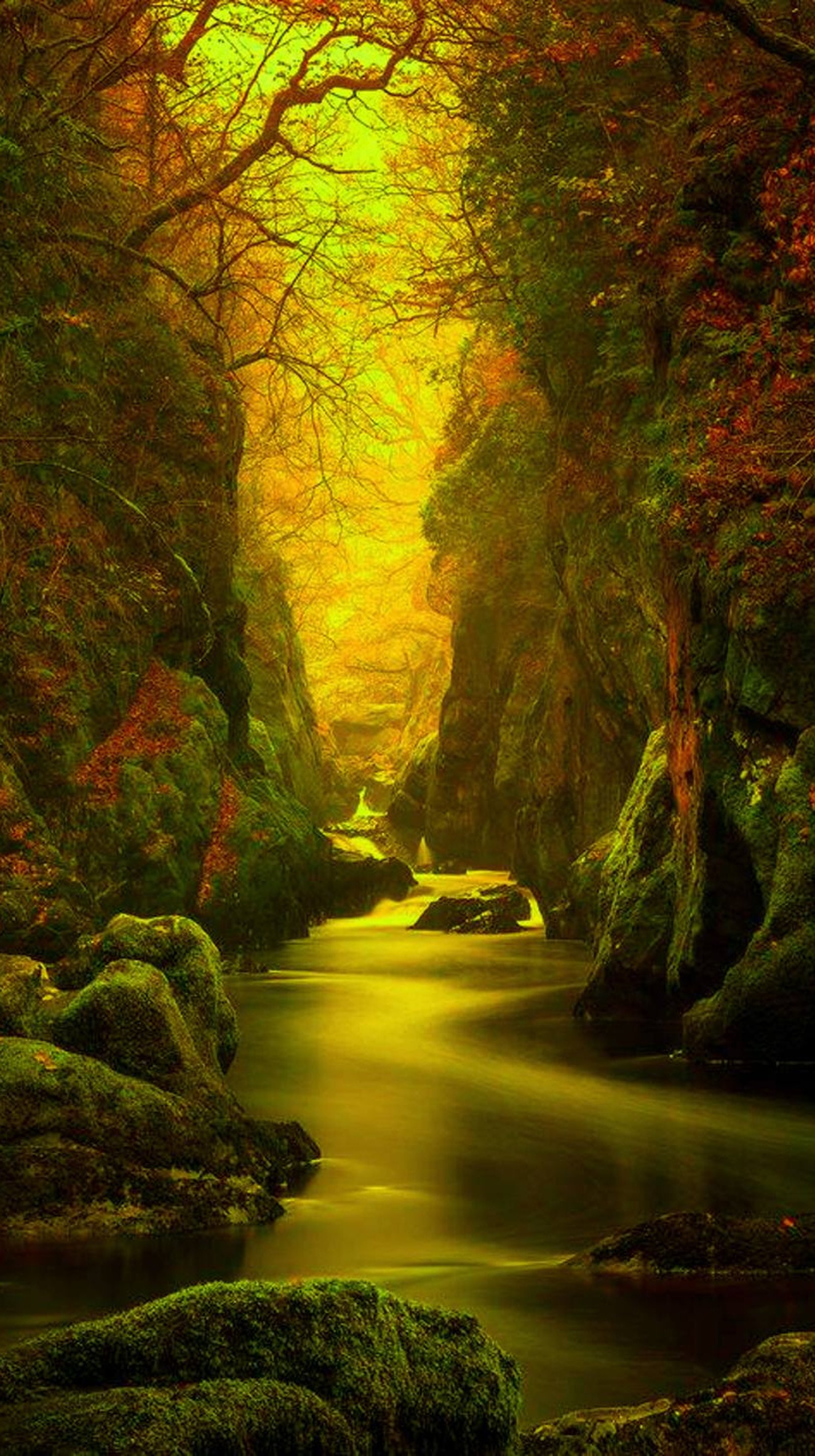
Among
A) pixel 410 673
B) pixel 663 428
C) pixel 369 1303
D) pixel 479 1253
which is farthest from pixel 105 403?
pixel 410 673

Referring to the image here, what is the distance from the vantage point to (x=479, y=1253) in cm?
721

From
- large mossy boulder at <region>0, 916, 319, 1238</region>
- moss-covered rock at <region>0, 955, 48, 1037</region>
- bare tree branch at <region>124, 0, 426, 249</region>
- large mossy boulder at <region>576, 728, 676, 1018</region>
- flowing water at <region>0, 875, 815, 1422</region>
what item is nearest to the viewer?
flowing water at <region>0, 875, 815, 1422</region>

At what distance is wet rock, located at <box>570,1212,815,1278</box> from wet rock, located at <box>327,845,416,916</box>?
21100 mm

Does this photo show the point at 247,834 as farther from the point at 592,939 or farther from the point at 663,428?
the point at 663,428

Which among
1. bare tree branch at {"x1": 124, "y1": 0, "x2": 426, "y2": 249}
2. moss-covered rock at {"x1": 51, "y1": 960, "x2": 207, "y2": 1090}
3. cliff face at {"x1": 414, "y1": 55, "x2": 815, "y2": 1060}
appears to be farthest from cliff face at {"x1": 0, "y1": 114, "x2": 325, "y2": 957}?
moss-covered rock at {"x1": 51, "y1": 960, "x2": 207, "y2": 1090}

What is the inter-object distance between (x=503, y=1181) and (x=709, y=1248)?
307 centimetres

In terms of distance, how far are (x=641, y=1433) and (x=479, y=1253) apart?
3897mm

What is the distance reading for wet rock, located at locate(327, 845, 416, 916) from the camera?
91.5 feet

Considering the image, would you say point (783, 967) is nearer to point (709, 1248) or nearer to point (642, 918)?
point (642, 918)

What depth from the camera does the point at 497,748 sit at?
3234 centimetres

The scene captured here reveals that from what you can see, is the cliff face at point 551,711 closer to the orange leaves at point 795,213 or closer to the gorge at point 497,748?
the gorge at point 497,748

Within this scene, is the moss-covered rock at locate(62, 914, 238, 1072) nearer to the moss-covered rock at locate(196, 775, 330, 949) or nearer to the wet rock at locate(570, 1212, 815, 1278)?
the wet rock at locate(570, 1212, 815, 1278)

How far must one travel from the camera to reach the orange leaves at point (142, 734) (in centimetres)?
1844

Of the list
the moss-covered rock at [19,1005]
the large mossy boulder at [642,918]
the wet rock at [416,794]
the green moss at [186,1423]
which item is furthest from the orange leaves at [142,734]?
the wet rock at [416,794]
